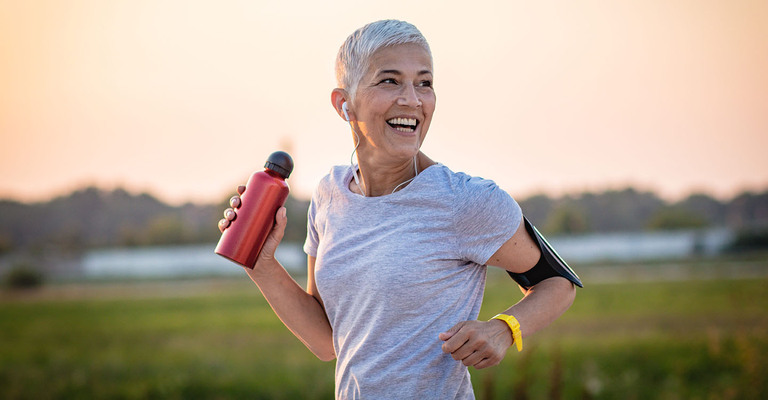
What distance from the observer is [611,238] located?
41062 mm

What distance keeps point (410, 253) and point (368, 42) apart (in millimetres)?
682

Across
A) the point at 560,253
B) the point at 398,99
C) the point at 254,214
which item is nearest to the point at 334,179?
the point at 254,214

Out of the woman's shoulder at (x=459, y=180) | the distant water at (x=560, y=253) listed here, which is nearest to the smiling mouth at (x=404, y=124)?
the woman's shoulder at (x=459, y=180)

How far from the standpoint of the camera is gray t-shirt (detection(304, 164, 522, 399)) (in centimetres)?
209

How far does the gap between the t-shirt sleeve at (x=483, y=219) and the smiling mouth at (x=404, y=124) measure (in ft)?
0.88

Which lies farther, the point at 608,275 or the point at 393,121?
the point at 608,275

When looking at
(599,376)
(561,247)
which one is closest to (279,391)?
(599,376)

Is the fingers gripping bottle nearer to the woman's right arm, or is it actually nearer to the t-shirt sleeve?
the woman's right arm

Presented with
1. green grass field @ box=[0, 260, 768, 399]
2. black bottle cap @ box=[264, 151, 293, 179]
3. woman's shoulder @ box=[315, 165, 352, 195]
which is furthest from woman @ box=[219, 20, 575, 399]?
green grass field @ box=[0, 260, 768, 399]

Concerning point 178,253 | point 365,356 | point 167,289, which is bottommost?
point 178,253

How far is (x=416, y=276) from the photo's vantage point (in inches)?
82.1

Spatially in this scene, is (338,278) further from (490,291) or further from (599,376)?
(490,291)

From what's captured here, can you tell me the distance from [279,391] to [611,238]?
35.8 meters

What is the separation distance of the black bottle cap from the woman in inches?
10.3
